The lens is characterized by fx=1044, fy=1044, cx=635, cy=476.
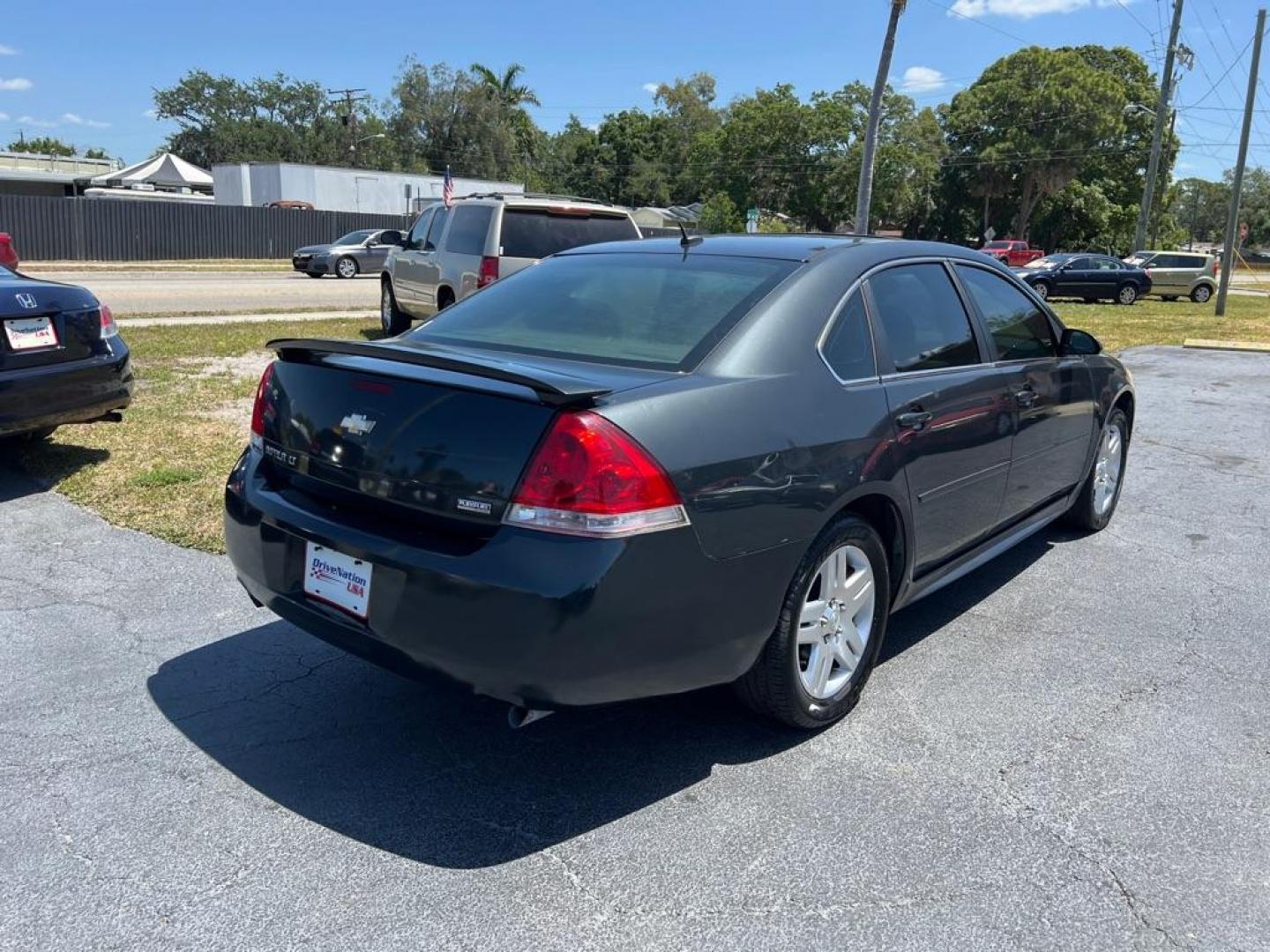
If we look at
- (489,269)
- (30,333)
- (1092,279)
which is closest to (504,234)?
(489,269)

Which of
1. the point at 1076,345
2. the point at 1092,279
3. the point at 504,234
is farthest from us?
the point at 1092,279

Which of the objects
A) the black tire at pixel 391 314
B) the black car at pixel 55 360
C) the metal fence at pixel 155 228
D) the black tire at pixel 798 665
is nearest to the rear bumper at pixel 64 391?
the black car at pixel 55 360

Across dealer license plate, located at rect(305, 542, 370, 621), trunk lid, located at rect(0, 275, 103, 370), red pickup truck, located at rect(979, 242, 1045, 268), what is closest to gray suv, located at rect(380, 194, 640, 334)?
trunk lid, located at rect(0, 275, 103, 370)

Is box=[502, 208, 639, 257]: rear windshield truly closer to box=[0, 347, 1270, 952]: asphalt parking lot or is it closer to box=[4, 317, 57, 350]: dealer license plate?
box=[4, 317, 57, 350]: dealer license plate

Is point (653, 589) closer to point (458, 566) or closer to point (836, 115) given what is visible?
point (458, 566)

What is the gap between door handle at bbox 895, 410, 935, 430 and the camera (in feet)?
12.0

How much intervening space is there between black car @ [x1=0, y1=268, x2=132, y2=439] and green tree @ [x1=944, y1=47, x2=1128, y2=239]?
61975 millimetres

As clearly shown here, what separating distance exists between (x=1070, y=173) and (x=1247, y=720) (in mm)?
63696

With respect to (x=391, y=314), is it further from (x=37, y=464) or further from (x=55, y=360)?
(x=55, y=360)

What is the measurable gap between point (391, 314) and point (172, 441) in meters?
7.52

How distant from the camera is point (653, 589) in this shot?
109 inches

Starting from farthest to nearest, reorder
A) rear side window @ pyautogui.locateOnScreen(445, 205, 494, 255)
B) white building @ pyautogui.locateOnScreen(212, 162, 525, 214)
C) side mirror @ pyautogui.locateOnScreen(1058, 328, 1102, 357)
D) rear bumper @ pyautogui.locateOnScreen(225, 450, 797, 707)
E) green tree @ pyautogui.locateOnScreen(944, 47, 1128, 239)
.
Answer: green tree @ pyautogui.locateOnScreen(944, 47, 1128, 239), white building @ pyautogui.locateOnScreen(212, 162, 525, 214), rear side window @ pyautogui.locateOnScreen(445, 205, 494, 255), side mirror @ pyautogui.locateOnScreen(1058, 328, 1102, 357), rear bumper @ pyautogui.locateOnScreen(225, 450, 797, 707)

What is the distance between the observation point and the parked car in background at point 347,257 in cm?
2828

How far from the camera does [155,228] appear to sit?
35.4 m
